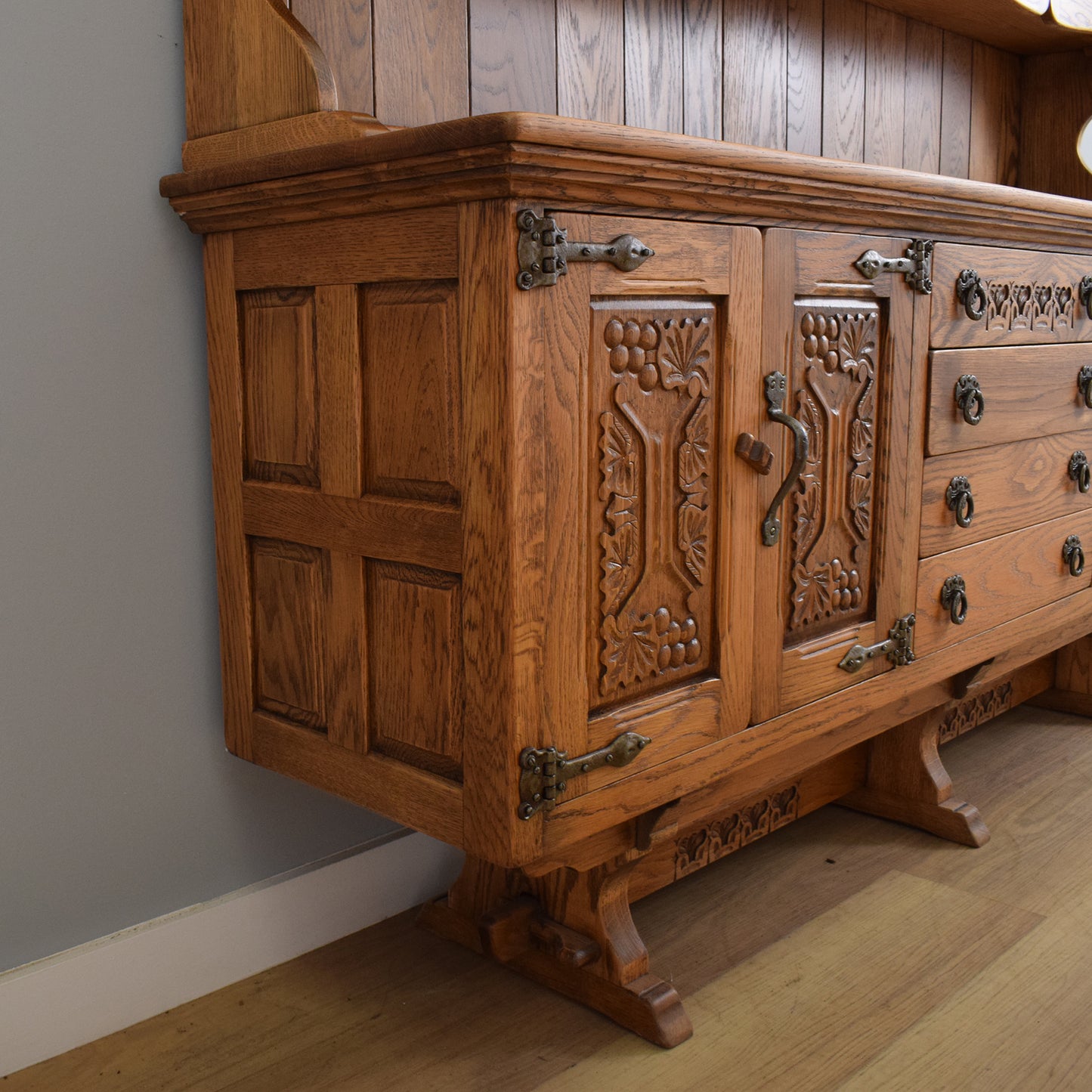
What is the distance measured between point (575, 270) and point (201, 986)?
1.05 m

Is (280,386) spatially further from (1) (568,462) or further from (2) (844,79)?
(2) (844,79)

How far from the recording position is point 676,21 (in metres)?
1.84

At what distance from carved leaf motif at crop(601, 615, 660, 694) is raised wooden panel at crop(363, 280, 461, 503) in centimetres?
23

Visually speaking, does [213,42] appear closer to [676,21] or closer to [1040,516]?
[676,21]

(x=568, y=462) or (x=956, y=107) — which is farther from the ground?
(x=956, y=107)

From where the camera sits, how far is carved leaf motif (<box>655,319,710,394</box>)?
1.23 meters

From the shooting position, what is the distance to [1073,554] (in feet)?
6.70

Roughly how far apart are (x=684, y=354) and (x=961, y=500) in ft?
2.16

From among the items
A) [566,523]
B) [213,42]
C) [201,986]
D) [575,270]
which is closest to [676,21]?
[213,42]

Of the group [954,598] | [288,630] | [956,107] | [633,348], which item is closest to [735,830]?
[954,598]

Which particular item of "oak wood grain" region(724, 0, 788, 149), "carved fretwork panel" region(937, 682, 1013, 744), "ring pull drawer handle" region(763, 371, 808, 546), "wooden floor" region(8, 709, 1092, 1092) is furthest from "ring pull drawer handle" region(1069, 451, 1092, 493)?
"ring pull drawer handle" region(763, 371, 808, 546)

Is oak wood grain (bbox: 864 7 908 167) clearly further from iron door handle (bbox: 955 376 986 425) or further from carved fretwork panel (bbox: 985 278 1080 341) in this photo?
iron door handle (bbox: 955 376 986 425)

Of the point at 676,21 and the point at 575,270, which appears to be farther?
the point at 676,21

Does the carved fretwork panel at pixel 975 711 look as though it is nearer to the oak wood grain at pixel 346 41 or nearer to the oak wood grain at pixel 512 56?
the oak wood grain at pixel 512 56
